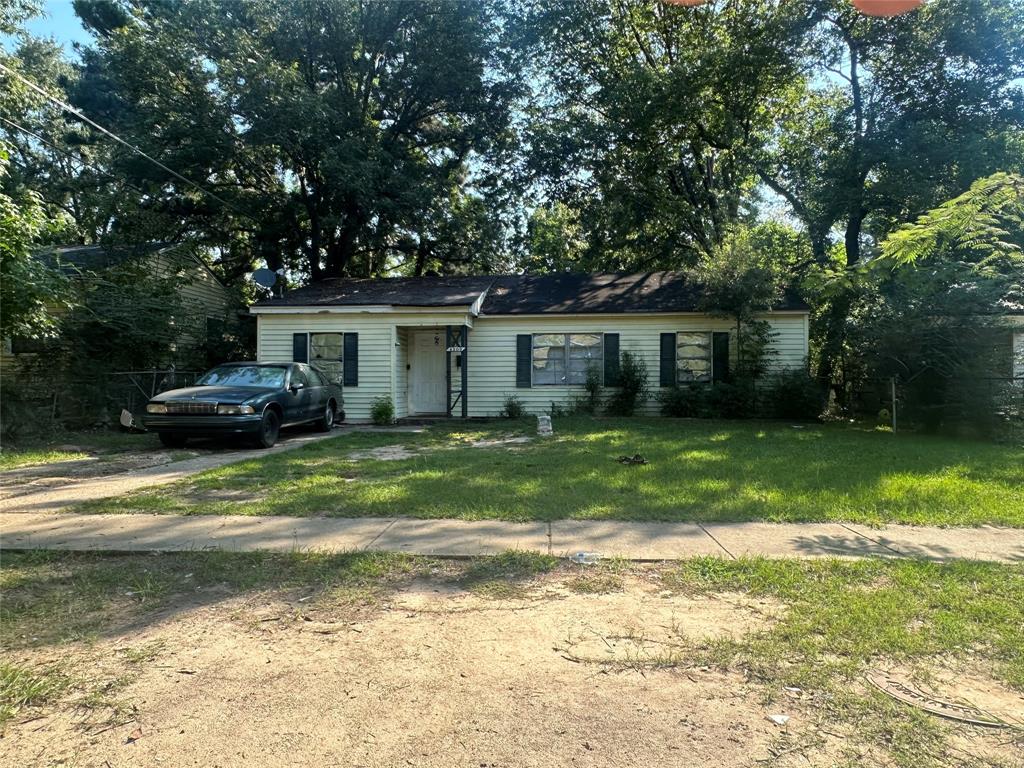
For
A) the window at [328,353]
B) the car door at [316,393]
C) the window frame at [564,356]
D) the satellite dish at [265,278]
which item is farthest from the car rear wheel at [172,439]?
the satellite dish at [265,278]

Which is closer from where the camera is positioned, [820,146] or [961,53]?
[961,53]

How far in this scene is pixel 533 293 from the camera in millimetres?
18438

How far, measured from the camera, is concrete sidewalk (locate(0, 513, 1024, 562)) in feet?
15.3

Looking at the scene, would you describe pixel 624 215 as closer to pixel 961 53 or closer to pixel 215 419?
pixel 961 53

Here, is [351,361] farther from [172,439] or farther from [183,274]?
[183,274]

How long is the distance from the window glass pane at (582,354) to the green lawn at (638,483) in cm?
560

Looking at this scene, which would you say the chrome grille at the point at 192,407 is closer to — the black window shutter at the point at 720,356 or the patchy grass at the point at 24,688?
the patchy grass at the point at 24,688

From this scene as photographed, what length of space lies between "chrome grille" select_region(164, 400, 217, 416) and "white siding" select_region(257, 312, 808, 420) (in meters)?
5.87

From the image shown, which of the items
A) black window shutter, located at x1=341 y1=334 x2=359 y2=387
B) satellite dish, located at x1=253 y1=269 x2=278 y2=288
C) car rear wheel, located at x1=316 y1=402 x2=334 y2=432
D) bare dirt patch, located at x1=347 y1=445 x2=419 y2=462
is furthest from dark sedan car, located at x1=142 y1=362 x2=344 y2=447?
satellite dish, located at x1=253 y1=269 x2=278 y2=288

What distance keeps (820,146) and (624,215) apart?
674cm

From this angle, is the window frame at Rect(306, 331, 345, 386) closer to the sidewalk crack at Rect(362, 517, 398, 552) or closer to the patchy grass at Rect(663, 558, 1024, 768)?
the sidewalk crack at Rect(362, 517, 398, 552)

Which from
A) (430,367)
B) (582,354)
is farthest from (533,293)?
(430,367)

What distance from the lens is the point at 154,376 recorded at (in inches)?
543

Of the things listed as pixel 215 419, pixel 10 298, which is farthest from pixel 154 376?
pixel 215 419
